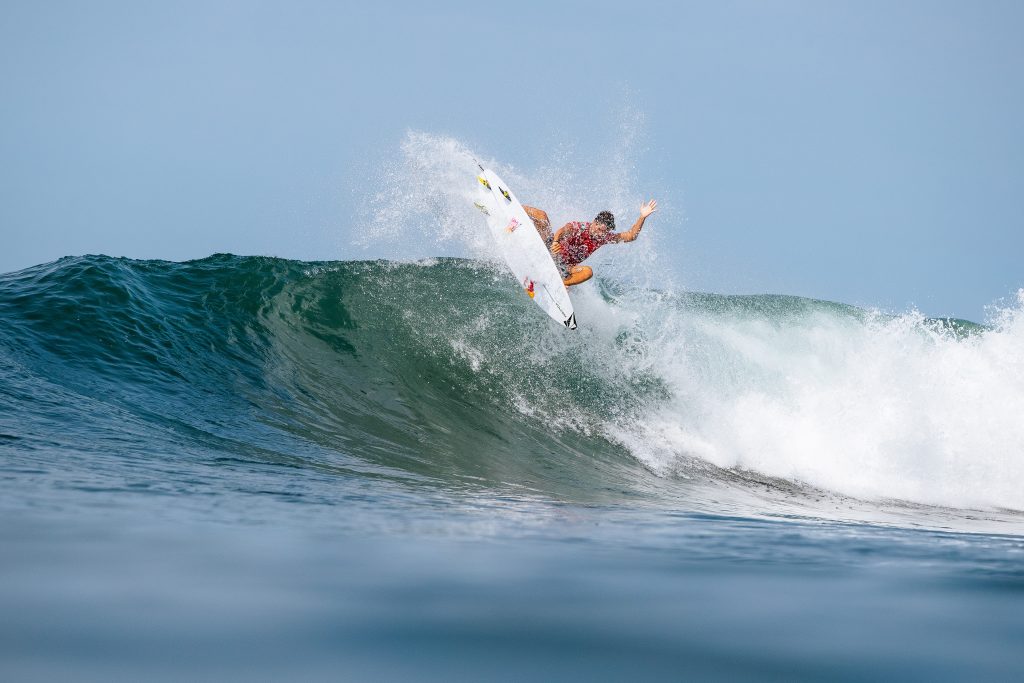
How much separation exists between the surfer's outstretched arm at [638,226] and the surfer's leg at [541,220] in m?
0.88

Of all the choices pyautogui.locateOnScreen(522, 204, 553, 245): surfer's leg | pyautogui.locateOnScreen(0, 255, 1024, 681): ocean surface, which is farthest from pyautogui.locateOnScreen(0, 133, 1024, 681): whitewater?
pyautogui.locateOnScreen(522, 204, 553, 245): surfer's leg

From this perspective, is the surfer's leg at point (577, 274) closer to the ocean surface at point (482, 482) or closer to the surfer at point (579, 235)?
the surfer at point (579, 235)

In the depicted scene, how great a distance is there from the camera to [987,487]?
8539 millimetres

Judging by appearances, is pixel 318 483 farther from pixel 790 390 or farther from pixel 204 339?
pixel 790 390

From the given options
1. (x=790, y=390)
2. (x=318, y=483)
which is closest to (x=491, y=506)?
(x=318, y=483)

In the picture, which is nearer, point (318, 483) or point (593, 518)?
point (593, 518)

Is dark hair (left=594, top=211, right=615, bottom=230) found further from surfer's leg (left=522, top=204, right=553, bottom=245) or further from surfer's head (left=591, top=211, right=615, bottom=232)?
surfer's leg (left=522, top=204, right=553, bottom=245)

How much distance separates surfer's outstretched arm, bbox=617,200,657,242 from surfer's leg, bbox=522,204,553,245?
0.88 meters

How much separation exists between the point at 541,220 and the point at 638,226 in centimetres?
117

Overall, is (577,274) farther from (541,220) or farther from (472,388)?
(472,388)

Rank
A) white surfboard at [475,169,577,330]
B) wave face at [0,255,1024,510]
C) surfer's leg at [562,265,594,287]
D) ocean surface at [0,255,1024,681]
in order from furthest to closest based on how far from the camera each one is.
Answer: surfer's leg at [562,265,594,287] → white surfboard at [475,169,577,330] → wave face at [0,255,1024,510] → ocean surface at [0,255,1024,681]

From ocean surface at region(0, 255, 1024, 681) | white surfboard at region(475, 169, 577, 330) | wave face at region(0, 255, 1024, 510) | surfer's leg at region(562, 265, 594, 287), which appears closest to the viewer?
ocean surface at region(0, 255, 1024, 681)

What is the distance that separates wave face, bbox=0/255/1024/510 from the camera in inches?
255

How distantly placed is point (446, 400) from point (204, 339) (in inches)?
108
